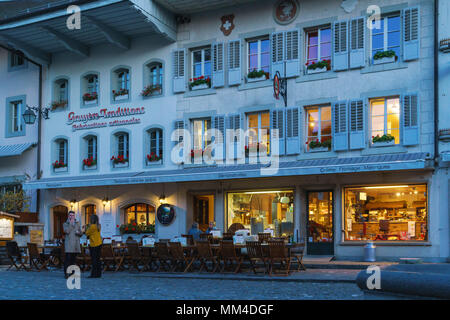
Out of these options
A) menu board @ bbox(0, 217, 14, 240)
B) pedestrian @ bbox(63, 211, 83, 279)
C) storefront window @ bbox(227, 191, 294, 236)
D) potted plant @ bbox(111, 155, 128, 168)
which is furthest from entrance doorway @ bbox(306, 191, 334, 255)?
menu board @ bbox(0, 217, 14, 240)

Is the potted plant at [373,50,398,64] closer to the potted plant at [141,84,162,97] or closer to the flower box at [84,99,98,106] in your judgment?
the potted plant at [141,84,162,97]

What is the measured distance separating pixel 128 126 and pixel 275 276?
9.06 meters

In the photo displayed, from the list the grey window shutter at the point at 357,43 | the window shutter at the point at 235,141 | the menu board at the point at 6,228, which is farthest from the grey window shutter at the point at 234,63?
the menu board at the point at 6,228

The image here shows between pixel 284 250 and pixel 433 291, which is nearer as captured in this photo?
pixel 433 291

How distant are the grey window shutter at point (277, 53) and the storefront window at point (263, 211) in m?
3.49

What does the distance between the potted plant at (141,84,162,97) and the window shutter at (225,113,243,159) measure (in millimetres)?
2867

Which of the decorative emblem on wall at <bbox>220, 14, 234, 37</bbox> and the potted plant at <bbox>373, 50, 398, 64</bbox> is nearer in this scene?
the potted plant at <bbox>373, 50, 398, 64</bbox>

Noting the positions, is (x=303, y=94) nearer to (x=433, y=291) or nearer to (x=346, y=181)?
(x=346, y=181)

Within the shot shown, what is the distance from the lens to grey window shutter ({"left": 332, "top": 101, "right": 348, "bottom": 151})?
54.0 feet

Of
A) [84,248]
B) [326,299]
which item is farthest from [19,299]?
[84,248]

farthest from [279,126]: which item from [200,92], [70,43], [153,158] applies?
[70,43]

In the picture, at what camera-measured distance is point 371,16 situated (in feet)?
53.6

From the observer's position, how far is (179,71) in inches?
766

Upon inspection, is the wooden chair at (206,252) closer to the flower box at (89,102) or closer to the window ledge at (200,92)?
the window ledge at (200,92)
